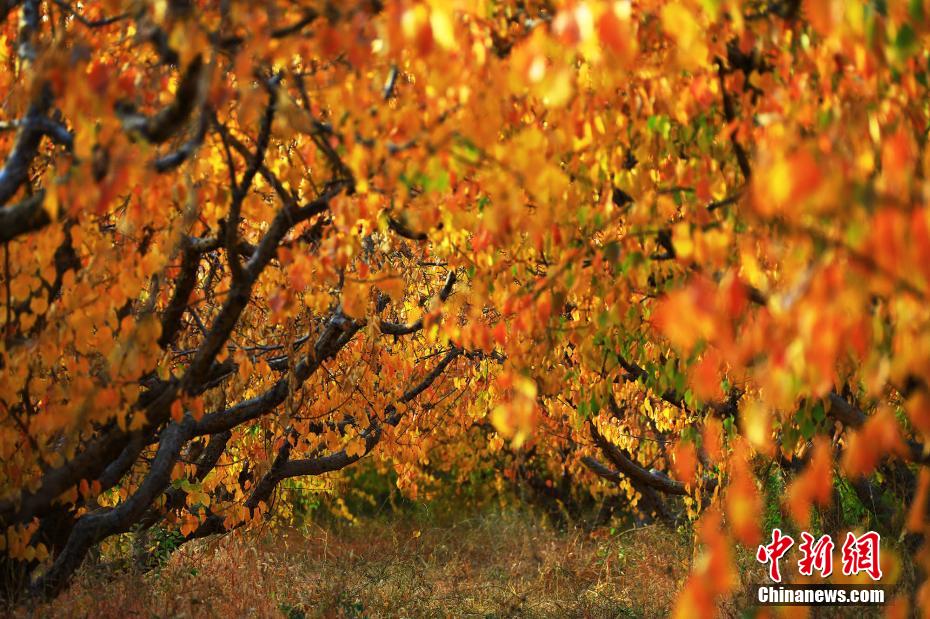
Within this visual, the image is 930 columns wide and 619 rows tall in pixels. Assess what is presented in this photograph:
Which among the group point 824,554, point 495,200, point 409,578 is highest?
point 495,200

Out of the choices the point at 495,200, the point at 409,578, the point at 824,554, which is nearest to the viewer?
the point at 495,200

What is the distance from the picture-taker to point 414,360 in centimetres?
977

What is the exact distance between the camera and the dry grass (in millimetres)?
7770

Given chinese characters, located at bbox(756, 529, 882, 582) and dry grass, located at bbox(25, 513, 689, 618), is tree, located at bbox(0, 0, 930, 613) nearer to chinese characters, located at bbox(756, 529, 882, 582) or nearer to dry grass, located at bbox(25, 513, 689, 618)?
chinese characters, located at bbox(756, 529, 882, 582)

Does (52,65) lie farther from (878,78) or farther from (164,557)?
(164,557)

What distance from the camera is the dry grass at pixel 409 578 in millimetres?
7770

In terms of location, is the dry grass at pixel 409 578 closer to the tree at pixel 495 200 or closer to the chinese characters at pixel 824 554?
the tree at pixel 495 200

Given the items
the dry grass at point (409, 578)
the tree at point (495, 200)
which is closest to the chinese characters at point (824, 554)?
the tree at point (495, 200)

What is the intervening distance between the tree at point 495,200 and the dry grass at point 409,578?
102 cm

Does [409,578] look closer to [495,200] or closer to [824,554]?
[824,554]

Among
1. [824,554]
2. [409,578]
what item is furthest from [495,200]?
[409,578]

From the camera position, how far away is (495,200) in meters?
3.66

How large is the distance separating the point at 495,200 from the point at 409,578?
7734mm

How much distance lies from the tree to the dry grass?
1022 mm
